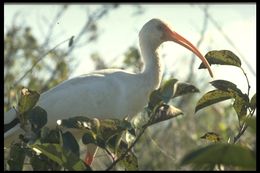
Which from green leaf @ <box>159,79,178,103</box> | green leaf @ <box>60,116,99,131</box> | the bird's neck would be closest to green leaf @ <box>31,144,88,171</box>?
green leaf @ <box>60,116,99,131</box>

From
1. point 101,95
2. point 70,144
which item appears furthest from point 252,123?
point 101,95

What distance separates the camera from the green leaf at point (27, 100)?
221 cm

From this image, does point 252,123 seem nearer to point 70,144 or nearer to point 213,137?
point 70,144

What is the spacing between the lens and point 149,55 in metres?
5.45

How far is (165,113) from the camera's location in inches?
81.0

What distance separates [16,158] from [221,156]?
1.05 meters

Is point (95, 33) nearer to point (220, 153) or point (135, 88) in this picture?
point (135, 88)

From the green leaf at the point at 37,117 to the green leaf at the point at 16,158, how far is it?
9 cm

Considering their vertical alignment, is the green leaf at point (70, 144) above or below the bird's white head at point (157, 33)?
below

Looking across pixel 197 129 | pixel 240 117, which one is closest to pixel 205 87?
pixel 197 129

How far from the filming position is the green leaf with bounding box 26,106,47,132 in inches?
86.7

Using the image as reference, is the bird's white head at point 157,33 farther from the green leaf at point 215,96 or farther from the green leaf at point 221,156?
the green leaf at point 221,156

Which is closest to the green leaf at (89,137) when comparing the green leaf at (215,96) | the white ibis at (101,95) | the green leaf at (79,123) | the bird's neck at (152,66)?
the green leaf at (79,123)

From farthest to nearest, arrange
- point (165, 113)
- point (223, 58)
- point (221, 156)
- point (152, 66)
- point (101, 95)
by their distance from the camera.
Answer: point (152, 66) < point (101, 95) < point (223, 58) < point (165, 113) < point (221, 156)
